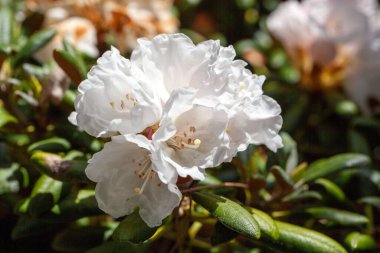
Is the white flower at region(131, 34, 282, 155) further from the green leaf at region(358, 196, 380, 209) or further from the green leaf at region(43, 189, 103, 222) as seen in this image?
the green leaf at region(358, 196, 380, 209)

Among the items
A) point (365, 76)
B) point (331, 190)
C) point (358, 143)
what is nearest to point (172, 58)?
point (331, 190)

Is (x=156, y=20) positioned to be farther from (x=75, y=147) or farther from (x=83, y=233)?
(x=83, y=233)

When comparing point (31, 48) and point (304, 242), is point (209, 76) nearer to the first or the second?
point (304, 242)

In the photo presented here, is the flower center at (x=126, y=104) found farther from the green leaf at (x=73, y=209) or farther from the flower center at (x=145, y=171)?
the green leaf at (x=73, y=209)

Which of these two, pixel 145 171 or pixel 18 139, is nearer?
pixel 145 171

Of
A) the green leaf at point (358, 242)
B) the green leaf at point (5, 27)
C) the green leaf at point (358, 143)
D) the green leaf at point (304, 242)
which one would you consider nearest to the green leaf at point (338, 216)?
the green leaf at point (358, 242)

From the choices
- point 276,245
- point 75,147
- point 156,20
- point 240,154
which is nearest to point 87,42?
point 156,20

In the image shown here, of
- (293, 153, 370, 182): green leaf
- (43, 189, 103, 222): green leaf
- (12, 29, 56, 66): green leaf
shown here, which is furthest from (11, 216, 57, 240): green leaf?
(293, 153, 370, 182): green leaf
